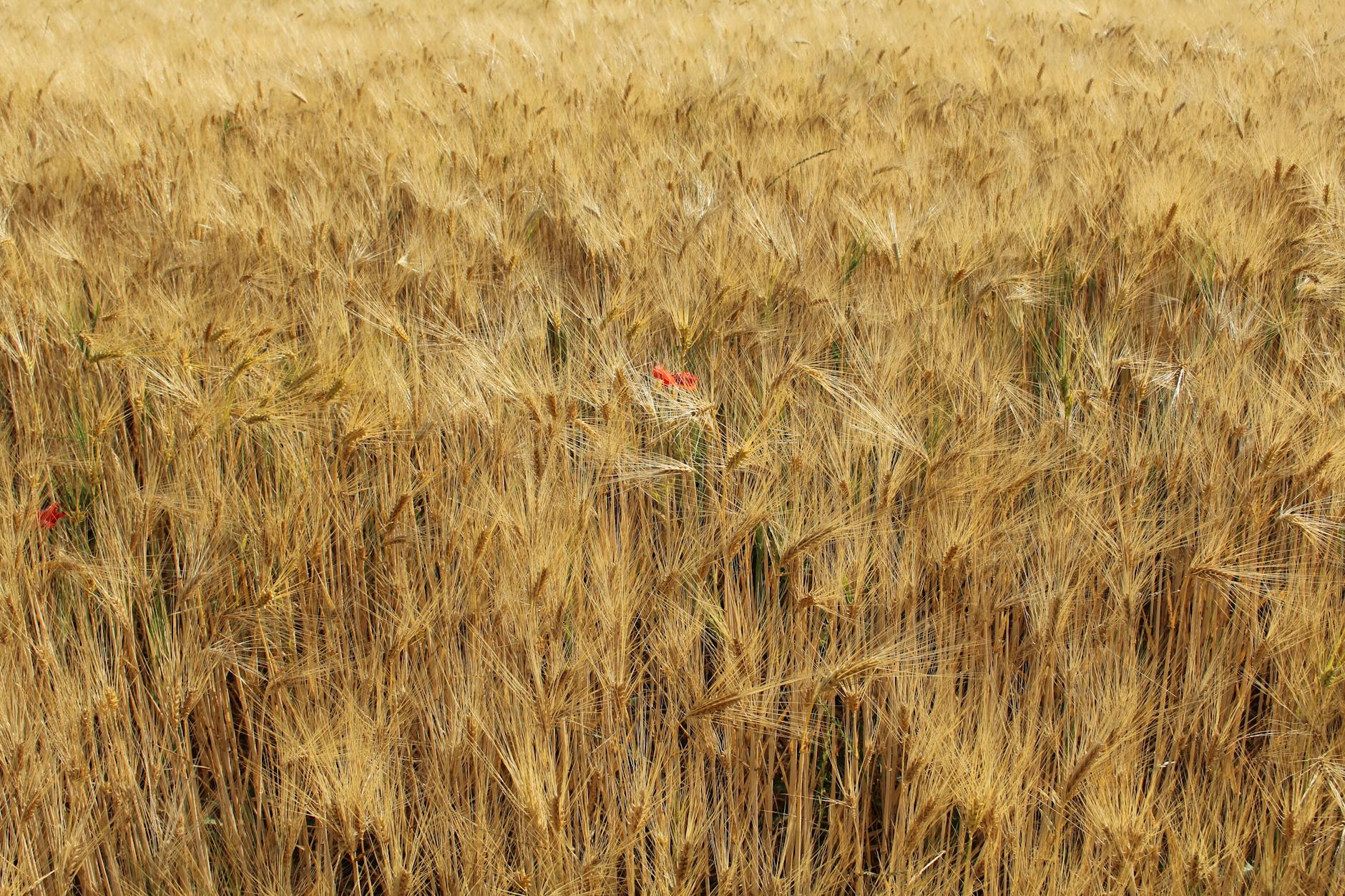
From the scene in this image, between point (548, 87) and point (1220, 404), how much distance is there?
2931 millimetres

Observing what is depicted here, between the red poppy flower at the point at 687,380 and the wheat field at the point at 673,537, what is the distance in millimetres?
33

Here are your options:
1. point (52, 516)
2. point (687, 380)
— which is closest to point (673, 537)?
point (687, 380)

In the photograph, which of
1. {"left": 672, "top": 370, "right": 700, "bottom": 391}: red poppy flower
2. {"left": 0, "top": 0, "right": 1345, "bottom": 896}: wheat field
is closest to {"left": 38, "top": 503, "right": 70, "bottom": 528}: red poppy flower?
{"left": 0, "top": 0, "right": 1345, "bottom": 896}: wheat field

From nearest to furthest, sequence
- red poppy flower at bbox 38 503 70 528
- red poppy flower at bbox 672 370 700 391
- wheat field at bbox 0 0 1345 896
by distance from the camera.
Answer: wheat field at bbox 0 0 1345 896
red poppy flower at bbox 38 503 70 528
red poppy flower at bbox 672 370 700 391

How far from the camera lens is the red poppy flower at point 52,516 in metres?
1.38

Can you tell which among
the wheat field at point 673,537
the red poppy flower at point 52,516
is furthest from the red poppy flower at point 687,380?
the red poppy flower at point 52,516

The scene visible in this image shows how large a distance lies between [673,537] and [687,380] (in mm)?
334

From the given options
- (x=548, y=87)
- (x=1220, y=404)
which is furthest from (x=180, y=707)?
(x=548, y=87)

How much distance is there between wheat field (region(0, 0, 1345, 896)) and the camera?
1035 millimetres

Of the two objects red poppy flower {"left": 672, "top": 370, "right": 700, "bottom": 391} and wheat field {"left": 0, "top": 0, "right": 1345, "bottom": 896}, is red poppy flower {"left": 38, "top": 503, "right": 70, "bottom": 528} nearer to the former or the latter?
wheat field {"left": 0, "top": 0, "right": 1345, "bottom": 896}

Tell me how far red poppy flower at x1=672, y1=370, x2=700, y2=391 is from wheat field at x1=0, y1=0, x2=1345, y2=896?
33mm

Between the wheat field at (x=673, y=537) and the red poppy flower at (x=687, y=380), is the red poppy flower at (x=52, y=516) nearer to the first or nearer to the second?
the wheat field at (x=673, y=537)

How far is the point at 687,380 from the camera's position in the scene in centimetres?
Result: 161

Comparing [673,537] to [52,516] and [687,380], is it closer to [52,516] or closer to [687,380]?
[687,380]
